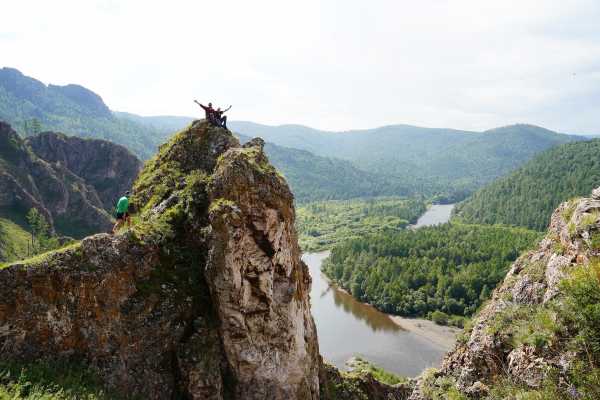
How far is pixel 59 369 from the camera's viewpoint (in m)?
15.6

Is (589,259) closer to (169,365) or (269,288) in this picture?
(269,288)

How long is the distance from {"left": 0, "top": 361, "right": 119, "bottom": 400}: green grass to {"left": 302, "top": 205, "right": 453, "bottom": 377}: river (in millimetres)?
54056

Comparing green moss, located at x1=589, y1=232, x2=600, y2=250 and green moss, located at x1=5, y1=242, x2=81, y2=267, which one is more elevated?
green moss, located at x1=589, y1=232, x2=600, y2=250

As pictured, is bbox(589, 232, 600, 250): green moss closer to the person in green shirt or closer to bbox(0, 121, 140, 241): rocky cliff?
the person in green shirt

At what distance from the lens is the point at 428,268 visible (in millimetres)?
110500

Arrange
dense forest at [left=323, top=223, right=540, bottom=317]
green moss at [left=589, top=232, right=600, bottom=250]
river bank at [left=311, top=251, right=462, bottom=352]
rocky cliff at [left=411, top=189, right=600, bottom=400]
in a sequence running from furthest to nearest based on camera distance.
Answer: dense forest at [left=323, top=223, right=540, bottom=317]
river bank at [left=311, top=251, right=462, bottom=352]
green moss at [left=589, top=232, right=600, bottom=250]
rocky cliff at [left=411, top=189, right=600, bottom=400]

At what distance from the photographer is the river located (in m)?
68.8

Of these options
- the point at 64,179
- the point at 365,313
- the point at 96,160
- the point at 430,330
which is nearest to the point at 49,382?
the point at 430,330

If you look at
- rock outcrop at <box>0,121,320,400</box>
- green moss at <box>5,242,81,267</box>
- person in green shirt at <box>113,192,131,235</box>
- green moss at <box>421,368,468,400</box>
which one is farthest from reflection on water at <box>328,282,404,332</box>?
green moss at <box>5,242,81,267</box>

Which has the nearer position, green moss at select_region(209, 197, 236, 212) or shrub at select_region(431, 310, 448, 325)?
green moss at select_region(209, 197, 236, 212)

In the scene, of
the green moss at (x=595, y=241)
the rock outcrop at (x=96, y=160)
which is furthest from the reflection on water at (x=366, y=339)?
the rock outcrop at (x=96, y=160)

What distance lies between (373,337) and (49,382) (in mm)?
71863

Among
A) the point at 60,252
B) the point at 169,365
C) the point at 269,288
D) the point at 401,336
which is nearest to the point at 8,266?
the point at 60,252

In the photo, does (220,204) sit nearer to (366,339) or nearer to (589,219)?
(589,219)
